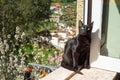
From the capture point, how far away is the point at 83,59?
340cm

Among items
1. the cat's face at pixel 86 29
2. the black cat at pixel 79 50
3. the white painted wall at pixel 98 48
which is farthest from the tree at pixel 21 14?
the cat's face at pixel 86 29

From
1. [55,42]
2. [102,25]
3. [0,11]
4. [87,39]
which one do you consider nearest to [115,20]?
[102,25]

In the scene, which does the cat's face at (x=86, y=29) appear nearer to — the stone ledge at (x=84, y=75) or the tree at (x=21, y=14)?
the stone ledge at (x=84, y=75)

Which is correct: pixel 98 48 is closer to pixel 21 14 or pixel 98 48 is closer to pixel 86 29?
pixel 86 29

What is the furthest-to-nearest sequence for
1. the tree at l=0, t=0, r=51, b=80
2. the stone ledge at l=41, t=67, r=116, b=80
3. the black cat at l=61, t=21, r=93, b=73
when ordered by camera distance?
the tree at l=0, t=0, r=51, b=80, the black cat at l=61, t=21, r=93, b=73, the stone ledge at l=41, t=67, r=116, b=80

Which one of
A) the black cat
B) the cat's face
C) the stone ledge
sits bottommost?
the stone ledge

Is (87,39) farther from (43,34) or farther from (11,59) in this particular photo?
(43,34)

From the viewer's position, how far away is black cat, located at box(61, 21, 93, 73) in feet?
10.5

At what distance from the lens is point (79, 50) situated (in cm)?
330

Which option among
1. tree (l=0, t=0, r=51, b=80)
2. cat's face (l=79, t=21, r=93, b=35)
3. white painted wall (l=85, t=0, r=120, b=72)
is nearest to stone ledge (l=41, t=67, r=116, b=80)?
white painted wall (l=85, t=0, r=120, b=72)

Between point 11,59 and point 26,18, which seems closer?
point 11,59

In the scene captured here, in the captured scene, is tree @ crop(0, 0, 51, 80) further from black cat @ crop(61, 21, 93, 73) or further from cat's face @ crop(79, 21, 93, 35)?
cat's face @ crop(79, 21, 93, 35)

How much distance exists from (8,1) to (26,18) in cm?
87

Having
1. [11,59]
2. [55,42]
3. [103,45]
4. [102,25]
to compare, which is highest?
[102,25]
